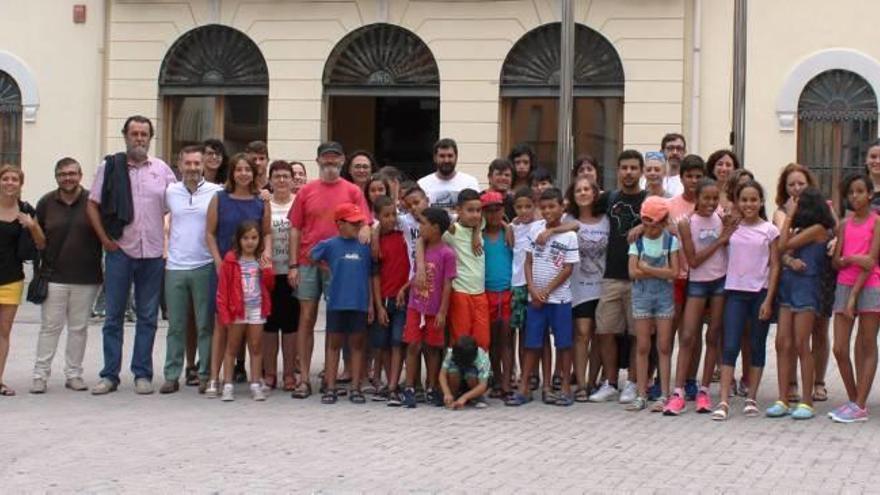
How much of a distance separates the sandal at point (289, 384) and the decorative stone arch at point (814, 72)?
33.8 ft

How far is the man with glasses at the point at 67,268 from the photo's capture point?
11.2 meters

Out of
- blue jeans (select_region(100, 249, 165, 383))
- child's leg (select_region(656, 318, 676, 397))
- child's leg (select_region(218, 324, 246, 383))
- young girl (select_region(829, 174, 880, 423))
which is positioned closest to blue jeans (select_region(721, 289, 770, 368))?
child's leg (select_region(656, 318, 676, 397))

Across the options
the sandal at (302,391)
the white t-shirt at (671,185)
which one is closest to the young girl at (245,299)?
the sandal at (302,391)

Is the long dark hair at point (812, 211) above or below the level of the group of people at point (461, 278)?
above

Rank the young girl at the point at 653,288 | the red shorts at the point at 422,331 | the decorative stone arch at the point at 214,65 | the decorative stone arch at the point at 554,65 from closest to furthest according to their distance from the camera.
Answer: the young girl at the point at 653,288 < the red shorts at the point at 422,331 < the decorative stone arch at the point at 554,65 < the decorative stone arch at the point at 214,65

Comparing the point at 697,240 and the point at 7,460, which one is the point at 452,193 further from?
the point at 7,460

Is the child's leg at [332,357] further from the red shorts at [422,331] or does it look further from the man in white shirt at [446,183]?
the man in white shirt at [446,183]

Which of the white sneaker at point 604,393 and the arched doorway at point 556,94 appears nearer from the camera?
the white sneaker at point 604,393

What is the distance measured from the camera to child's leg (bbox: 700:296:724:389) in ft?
34.9

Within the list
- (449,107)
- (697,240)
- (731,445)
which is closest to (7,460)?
(731,445)

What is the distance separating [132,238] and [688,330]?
14.6 feet

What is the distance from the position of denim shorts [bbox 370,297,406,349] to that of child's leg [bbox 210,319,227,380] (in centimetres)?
117

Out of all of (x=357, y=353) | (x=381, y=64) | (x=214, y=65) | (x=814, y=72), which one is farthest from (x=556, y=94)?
(x=357, y=353)

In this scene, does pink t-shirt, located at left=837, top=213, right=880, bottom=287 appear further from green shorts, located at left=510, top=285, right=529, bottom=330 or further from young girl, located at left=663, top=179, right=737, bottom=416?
green shorts, located at left=510, top=285, right=529, bottom=330
